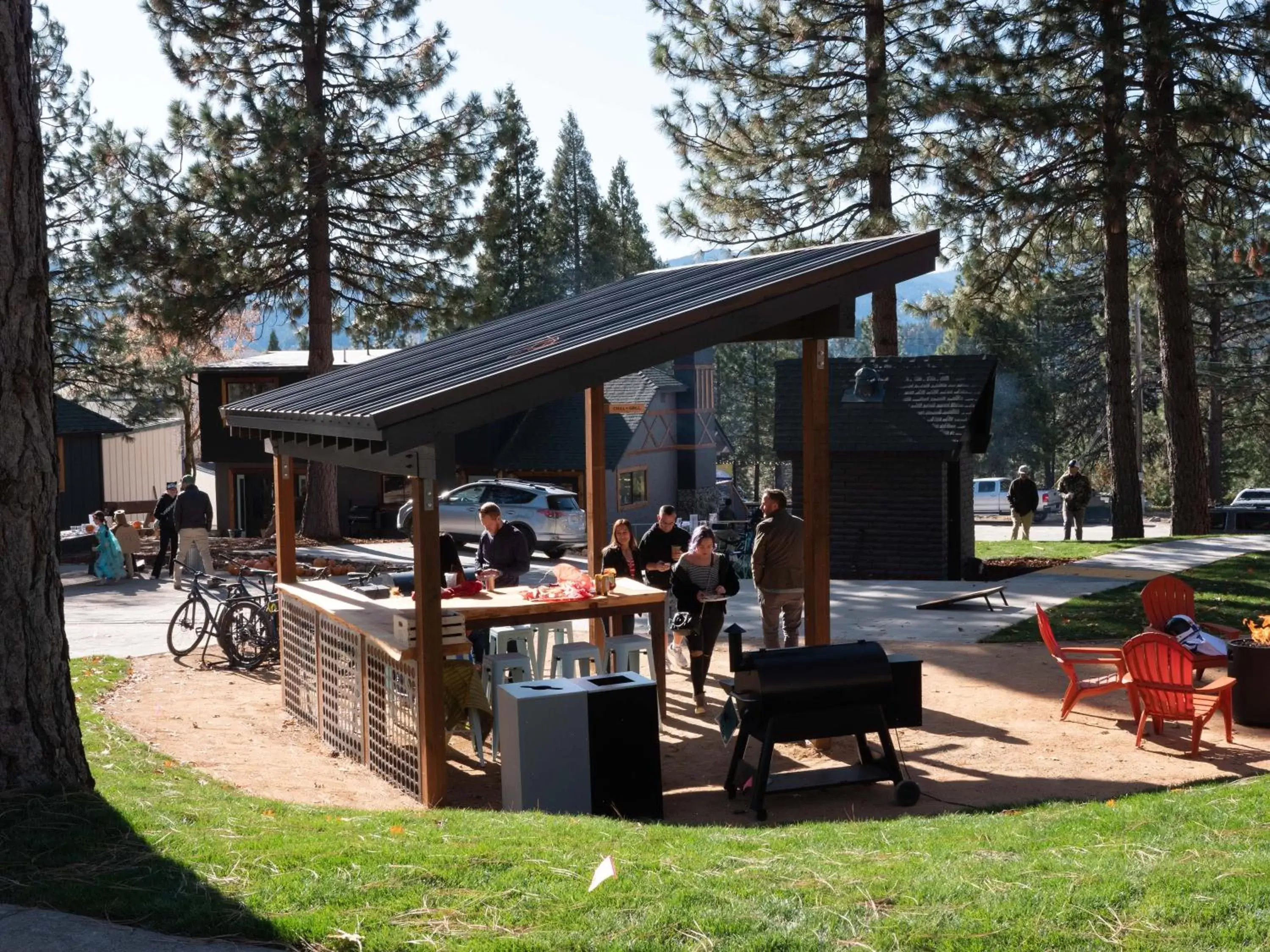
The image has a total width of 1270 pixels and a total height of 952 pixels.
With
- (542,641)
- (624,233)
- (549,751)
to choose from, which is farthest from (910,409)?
(624,233)

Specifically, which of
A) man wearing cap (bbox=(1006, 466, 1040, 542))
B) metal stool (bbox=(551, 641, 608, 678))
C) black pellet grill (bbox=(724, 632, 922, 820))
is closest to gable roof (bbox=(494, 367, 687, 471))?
man wearing cap (bbox=(1006, 466, 1040, 542))

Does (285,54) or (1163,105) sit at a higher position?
(285,54)

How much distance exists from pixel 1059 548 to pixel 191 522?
50.6 feet

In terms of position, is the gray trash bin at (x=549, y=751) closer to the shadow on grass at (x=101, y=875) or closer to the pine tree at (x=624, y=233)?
the shadow on grass at (x=101, y=875)

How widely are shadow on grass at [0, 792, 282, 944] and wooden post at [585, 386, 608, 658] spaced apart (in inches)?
236

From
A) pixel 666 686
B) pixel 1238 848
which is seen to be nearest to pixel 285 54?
pixel 666 686

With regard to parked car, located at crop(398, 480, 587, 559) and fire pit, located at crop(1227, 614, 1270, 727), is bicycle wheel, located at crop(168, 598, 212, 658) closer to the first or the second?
fire pit, located at crop(1227, 614, 1270, 727)

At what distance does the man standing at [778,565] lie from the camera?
39.2ft

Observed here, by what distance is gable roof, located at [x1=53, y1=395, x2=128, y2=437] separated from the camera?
36156 mm

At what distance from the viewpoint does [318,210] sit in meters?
28.9

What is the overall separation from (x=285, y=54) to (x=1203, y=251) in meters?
22.9

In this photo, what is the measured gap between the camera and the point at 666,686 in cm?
1236

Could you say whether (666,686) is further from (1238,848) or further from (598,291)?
(1238,848)

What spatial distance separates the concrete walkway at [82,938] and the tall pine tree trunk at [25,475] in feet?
5.48
